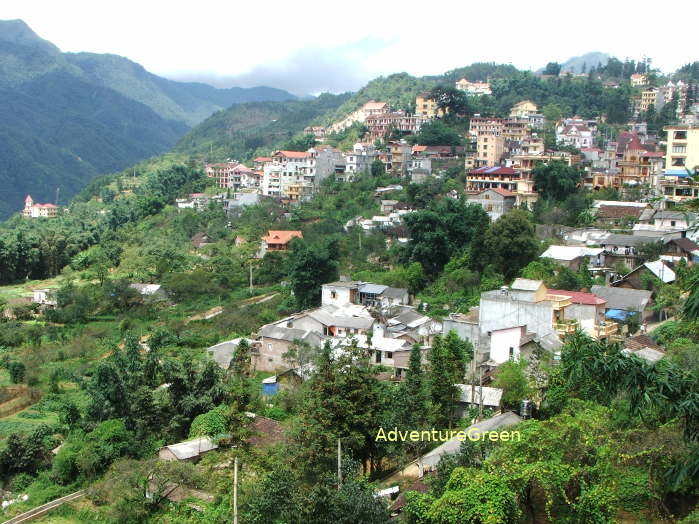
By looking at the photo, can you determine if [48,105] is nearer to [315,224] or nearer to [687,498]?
[315,224]

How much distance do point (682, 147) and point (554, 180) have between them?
5.56 metres

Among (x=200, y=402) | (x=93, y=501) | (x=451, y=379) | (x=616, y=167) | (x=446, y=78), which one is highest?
(x=446, y=78)

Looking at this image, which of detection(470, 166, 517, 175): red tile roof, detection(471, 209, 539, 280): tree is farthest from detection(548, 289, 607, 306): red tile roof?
detection(470, 166, 517, 175): red tile roof

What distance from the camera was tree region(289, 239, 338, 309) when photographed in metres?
28.6

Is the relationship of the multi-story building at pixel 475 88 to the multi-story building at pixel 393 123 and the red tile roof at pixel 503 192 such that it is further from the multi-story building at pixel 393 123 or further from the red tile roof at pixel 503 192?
the red tile roof at pixel 503 192

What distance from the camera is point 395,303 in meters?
27.3

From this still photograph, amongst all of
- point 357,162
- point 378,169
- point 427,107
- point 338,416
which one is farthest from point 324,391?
point 427,107

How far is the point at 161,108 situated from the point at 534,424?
6695 inches

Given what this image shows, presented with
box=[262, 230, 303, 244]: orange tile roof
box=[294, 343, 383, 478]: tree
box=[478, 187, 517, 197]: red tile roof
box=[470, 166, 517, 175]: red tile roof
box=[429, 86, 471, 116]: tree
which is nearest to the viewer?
box=[294, 343, 383, 478]: tree

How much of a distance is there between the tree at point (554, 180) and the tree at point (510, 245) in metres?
7.28

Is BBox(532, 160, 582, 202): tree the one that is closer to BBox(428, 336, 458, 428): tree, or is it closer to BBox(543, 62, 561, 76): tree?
BBox(428, 336, 458, 428): tree

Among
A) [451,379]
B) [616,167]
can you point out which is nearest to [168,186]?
[616,167]

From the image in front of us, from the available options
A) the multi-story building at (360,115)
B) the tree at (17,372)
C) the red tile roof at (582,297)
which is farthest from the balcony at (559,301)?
the multi-story building at (360,115)

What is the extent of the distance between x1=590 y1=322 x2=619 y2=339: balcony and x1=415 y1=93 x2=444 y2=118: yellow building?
117ft
